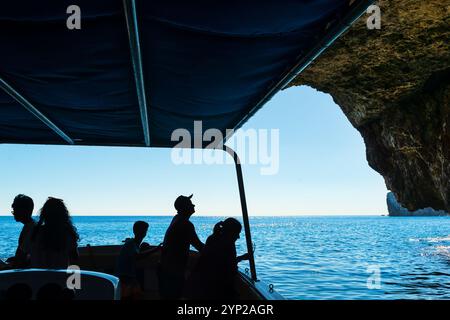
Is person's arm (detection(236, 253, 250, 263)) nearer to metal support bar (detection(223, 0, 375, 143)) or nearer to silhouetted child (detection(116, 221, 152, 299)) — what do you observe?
silhouetted child (detection(116, 221, 152, 299))

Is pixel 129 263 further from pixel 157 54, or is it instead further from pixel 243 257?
pixel 157 54

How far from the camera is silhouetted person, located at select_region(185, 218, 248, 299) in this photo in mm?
3732

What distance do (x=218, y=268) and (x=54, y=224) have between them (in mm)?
1578

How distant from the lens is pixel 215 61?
9.76ft

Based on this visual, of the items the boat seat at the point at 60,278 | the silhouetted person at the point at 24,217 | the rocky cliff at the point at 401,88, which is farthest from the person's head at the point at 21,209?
the rocky cliff at the point at 401,88

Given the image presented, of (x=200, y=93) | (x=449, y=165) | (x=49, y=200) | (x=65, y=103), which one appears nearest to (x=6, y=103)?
(x=65, y=103)

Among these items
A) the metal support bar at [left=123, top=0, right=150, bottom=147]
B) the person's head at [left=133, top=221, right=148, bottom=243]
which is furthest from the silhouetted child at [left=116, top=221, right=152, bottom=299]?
the metal support bar at [left=123, top=0, right=150, bottom=147]

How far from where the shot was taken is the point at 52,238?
354 centimetres

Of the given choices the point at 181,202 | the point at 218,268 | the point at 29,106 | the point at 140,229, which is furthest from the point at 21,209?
A: the point at 218,268

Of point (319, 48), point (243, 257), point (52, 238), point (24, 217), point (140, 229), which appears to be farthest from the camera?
point (140, 229)

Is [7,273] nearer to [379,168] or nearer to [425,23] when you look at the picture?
[425,23]

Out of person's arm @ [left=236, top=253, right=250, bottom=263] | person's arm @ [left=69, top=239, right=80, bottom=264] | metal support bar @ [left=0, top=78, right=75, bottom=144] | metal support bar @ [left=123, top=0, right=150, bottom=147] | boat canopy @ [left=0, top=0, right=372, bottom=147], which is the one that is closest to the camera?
metal support bar @ [left=123, top=0, right=150, bottom=147]

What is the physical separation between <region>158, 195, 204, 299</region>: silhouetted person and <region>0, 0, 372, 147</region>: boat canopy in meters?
1.13

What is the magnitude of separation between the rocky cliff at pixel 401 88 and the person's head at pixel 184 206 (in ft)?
63.4
